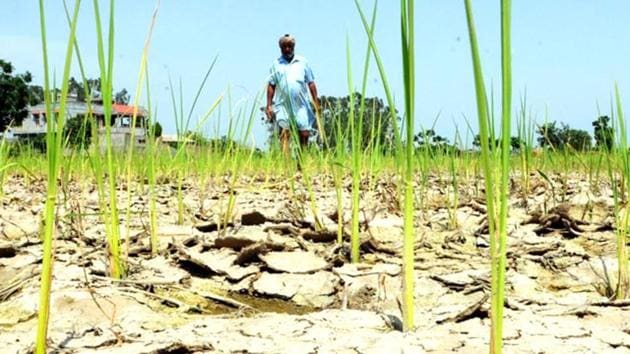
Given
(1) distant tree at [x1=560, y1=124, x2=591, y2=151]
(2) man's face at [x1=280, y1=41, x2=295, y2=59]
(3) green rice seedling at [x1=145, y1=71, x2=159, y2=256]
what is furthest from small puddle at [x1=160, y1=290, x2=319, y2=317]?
(2) man's face at [x1=280, y1=41, x2=295, y2=59]

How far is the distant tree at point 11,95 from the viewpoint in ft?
84.8

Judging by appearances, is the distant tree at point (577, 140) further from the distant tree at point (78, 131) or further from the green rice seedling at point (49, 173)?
the green rice seedling at point (49, 173)

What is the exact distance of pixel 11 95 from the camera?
87.7 ft

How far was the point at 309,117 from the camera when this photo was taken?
5164 mm

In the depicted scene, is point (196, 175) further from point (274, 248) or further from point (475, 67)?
point (475, 67)

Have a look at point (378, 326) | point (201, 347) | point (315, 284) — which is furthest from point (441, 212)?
point (201, 347)

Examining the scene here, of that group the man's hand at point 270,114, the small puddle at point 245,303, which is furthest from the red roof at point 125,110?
the man's hand at point 270,114

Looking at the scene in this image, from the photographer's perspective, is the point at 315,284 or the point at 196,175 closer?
the point at 315,284

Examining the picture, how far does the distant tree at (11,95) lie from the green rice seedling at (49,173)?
2667cm

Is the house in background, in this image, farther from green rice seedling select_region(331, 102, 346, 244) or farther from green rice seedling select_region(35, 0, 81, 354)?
green rice seedling select_region(331, 102, 346, 244)

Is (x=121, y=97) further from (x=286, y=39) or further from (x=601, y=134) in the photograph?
(x=286, y=39)

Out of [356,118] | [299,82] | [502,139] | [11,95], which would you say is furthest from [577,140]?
[11,95]

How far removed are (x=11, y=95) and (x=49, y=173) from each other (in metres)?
Answer: 28.2

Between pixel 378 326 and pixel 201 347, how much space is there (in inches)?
10.8
